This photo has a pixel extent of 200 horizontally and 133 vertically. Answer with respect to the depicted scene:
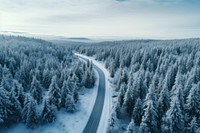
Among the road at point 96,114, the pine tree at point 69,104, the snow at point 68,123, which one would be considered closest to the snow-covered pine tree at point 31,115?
the snow at point 68,123

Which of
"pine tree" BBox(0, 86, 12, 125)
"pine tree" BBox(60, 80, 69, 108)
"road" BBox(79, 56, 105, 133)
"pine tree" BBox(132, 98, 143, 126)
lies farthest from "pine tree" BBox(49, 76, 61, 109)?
"pine tree" BBox(132, 98, 143, 126)

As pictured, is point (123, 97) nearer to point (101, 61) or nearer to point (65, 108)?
point (65, 108)

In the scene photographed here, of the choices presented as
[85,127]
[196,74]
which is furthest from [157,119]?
[196,74]

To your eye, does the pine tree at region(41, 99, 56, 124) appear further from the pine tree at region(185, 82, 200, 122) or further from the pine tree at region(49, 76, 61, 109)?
the pine tree at region(185, 82, 200, 122)

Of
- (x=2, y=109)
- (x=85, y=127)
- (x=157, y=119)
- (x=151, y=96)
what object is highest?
(x=151, y=96)

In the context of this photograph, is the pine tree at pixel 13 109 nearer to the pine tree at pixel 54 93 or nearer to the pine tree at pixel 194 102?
Answer: the pine tree at pixel 54 93

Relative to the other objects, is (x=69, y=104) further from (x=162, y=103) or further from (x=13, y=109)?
(x=162, y=103)

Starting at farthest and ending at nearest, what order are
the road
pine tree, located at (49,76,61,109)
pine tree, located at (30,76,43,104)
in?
pine tree, located at (30,76,43,104)
pine tree, located at (49,76,61,109)
the road

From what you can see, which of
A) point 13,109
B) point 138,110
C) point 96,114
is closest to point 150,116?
point 138,110
